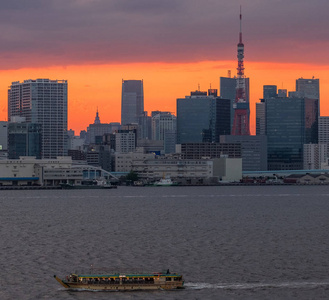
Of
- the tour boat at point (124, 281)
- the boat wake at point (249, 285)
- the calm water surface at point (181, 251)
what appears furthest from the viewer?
the boat wake at point (249, 285)

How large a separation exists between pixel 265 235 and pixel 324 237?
5485mm

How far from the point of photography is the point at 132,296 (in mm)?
50438

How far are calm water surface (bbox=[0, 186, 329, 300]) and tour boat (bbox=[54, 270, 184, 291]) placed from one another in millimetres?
734

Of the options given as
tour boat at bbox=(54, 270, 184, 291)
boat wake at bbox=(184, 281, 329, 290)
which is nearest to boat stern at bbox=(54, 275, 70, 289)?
tour boat at bbox=(54, 270, 184, 291)

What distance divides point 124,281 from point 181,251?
15637 mm

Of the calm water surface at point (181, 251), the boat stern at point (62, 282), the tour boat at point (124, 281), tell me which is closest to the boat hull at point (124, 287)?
the tour boat at point (124, 281)

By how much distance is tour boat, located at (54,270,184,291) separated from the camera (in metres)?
52.0

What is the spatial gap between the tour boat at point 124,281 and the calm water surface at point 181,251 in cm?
73

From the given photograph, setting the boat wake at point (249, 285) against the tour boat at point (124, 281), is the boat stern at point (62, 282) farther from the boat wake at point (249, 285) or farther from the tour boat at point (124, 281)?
the boat wake at point (249, 285)

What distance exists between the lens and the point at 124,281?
172ft

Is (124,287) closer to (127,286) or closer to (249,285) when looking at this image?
(127,286)

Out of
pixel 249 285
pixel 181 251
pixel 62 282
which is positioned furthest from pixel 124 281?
pixel 181 251

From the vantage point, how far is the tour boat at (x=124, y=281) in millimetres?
52031

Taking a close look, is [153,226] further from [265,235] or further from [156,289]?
[156,289]
